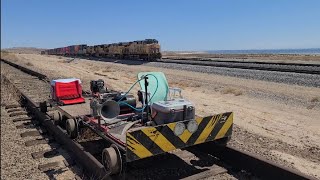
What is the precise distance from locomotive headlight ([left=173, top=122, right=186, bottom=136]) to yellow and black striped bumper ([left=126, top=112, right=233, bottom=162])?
33mm

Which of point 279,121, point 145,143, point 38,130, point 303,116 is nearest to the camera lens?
point 145,143

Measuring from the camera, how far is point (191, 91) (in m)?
15.7

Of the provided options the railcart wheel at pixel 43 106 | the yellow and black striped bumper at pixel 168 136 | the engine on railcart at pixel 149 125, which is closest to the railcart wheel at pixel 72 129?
the engine on railcart at pixel 149 125

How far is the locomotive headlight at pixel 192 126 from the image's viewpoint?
5.03 metres

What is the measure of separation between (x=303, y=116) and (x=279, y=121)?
104cm

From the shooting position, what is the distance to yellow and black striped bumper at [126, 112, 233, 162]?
15.1 feet

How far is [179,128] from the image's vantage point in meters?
4.95

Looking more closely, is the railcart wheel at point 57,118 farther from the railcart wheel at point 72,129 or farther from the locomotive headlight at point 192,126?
the locomotive headlight at point 192,126

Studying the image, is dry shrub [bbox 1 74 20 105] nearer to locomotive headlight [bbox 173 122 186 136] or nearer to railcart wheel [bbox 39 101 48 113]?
railcart wheel [bbox 39 101 48 113]

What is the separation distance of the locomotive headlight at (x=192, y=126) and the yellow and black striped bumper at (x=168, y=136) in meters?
0.04

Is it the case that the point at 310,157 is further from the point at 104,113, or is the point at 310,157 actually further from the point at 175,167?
the point at 104,113

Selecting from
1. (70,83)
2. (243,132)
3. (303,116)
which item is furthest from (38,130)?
(303,116)

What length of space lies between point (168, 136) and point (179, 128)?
0.20 meters

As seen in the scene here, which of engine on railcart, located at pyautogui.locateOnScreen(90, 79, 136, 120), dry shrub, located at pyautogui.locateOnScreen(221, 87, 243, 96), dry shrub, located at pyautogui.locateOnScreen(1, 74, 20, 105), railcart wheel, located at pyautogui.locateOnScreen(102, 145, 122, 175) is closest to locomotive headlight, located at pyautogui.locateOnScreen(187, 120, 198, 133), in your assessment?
railcart wheel, located at pyautogui.locateOnScreen(102, 145, 122, 175)
